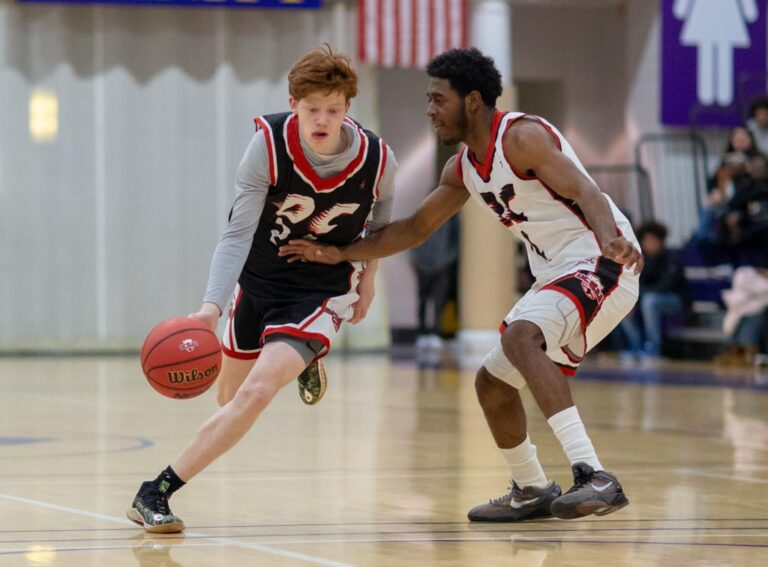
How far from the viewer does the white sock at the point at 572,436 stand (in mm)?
4523

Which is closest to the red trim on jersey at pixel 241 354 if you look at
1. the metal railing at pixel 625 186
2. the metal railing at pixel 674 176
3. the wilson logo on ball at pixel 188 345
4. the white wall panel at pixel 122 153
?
the wilson logo on ball at pixel 188 345

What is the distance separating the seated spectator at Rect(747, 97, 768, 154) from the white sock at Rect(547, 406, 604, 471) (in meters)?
9.34

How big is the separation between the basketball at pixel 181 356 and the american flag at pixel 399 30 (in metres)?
11.1

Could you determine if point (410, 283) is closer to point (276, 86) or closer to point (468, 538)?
point (276, 86)

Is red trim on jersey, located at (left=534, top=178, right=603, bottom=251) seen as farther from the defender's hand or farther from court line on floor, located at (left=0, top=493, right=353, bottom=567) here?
court line on floor, located at (left=0, top=493, right=353, bottom=567)

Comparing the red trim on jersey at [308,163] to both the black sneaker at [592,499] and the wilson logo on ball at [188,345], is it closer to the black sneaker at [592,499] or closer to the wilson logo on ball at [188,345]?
the wilson logo on ball at [188,345]

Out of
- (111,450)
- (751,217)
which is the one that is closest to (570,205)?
(111,450)

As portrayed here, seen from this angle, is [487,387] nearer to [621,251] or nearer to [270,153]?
[621,251]

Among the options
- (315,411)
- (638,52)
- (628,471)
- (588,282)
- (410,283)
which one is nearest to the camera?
(588,282)

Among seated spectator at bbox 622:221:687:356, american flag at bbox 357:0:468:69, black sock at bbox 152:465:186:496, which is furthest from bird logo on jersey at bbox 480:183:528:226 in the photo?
american flag at bbox 357:0:468:69

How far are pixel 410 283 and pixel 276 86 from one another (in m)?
4.71

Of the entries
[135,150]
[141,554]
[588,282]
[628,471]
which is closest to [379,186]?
[588,282]

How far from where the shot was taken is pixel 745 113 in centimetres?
1552

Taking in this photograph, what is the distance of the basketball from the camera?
14.8 feet
